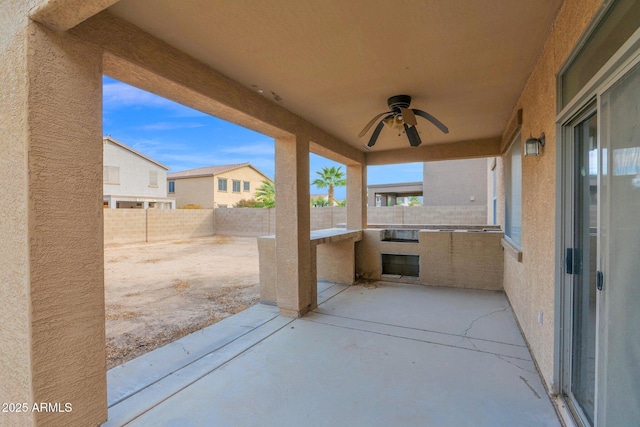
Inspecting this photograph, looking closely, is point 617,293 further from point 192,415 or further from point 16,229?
point 16,229

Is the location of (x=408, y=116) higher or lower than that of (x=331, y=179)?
lower

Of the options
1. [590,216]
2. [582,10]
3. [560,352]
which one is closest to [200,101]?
[582,10]

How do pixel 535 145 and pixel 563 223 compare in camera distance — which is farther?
pixel 535 145

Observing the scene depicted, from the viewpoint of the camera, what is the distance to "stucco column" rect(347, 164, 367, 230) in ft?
20.5

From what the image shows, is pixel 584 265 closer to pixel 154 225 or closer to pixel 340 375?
pixel 340 375

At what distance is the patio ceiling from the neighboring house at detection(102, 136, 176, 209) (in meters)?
16.1

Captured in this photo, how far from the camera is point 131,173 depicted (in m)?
17.4

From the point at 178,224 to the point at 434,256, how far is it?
13215 mm

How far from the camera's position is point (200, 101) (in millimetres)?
2711

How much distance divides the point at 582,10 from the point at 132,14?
8.58 ft

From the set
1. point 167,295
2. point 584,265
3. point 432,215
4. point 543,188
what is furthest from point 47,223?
point 432,215

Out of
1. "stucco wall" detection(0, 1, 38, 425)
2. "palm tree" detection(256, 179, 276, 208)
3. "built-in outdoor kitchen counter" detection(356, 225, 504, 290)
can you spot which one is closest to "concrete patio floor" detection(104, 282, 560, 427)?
"stucco wall" detection(0, 1, 38, 425)

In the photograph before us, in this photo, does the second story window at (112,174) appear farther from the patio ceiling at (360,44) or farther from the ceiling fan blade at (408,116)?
the ceiling fan blade at (408,116)

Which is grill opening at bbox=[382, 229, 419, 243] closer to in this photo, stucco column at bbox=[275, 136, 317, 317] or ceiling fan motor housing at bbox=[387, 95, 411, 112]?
stucco column at bbox=[275, 136, 317, 317]
